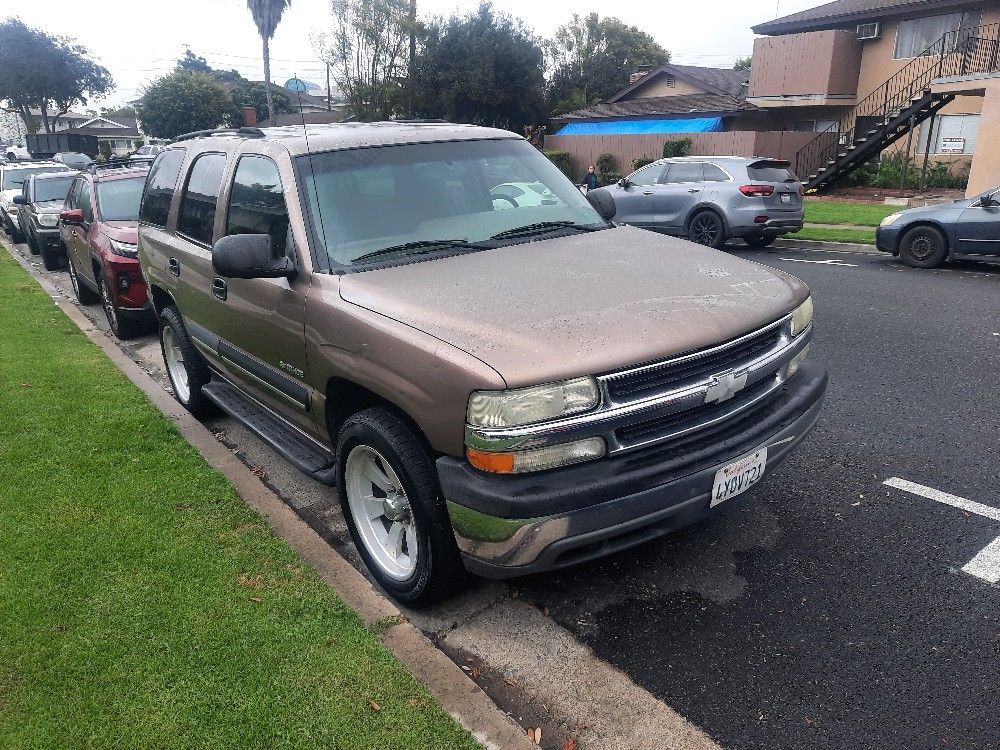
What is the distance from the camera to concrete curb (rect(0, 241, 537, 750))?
265 cm

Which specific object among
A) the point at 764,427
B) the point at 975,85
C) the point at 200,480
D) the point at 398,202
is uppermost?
the point at 975,85

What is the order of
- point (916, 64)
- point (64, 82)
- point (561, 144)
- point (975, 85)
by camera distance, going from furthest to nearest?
point (64, 82)
point (561, 144)
point (916, 64)
point (975, 85)

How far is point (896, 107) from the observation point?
2462 cm

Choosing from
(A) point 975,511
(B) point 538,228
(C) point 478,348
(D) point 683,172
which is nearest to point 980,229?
(D) point 683,172

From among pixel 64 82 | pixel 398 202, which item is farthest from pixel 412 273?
pixel 64 82

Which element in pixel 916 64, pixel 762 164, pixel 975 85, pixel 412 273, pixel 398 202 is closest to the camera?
pixel 412 273

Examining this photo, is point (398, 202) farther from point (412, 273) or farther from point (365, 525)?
point (365, 525)

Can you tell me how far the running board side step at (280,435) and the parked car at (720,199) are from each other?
972cm

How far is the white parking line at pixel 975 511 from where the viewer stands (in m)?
3.42

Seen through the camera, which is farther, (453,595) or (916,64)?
(916,64)

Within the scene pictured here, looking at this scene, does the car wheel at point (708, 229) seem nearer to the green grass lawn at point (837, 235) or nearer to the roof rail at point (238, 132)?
the green grass lawn at point (837, 235)

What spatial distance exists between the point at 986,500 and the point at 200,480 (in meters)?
4.25

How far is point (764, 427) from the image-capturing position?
3.19 metres

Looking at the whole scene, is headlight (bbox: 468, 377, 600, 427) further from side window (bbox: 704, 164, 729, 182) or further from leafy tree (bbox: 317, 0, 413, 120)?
leafy tree (bbox: 317, 0, 413, 120)
